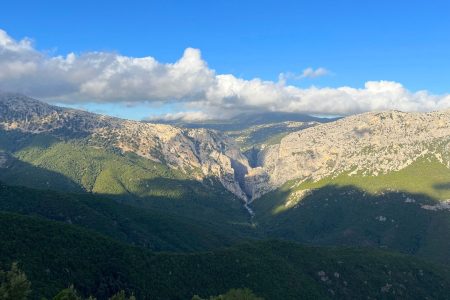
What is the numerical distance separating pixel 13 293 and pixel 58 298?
1428 cm

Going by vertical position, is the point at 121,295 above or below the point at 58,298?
below

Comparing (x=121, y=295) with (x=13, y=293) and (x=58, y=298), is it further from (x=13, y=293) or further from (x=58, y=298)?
A: (x=13, y=293)

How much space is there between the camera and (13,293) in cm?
15250

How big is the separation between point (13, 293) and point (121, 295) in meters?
49.5

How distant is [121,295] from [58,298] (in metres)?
37.4

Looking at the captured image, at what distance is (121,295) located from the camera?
193 meters

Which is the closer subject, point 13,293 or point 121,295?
point 13,293

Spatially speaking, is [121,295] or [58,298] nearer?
[58,298]

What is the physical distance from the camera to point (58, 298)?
15925 cm

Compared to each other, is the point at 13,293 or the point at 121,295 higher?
the point at 13,293

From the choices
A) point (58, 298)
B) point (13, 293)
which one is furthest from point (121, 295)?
point (13, 293)
